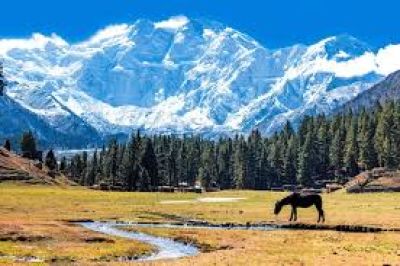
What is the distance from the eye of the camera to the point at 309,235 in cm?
6228

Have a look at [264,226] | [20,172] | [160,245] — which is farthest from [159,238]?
[20,172]

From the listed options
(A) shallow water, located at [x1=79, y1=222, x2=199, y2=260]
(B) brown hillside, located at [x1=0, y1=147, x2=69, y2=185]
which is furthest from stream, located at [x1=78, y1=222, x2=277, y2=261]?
(B) brown hillside, located at [x1=0, y1=147, x2=69, y2=185]

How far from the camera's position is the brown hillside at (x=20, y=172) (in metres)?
166

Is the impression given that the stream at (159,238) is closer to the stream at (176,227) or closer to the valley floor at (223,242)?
the stream at (176,227)

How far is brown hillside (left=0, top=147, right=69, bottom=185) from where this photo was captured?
166 metres

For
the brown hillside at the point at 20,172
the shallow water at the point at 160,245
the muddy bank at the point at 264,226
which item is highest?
the brown hillside at the point at 20,172

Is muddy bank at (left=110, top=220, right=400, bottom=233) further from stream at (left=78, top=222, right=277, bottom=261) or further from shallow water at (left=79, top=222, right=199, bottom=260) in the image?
shallow water at (left=79, top=222, right=199, bottom=260)

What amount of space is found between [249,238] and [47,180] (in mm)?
125695

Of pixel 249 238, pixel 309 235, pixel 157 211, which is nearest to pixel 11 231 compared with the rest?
pixel 249 238

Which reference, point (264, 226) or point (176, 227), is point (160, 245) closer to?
point (176, 227)

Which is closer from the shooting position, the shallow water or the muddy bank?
the shallow water

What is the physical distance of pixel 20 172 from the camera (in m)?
172

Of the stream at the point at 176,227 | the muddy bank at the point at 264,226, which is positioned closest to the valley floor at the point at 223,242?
the stream at the point at 176,227

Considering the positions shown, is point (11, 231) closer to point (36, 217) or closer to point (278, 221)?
point (36, 217)
